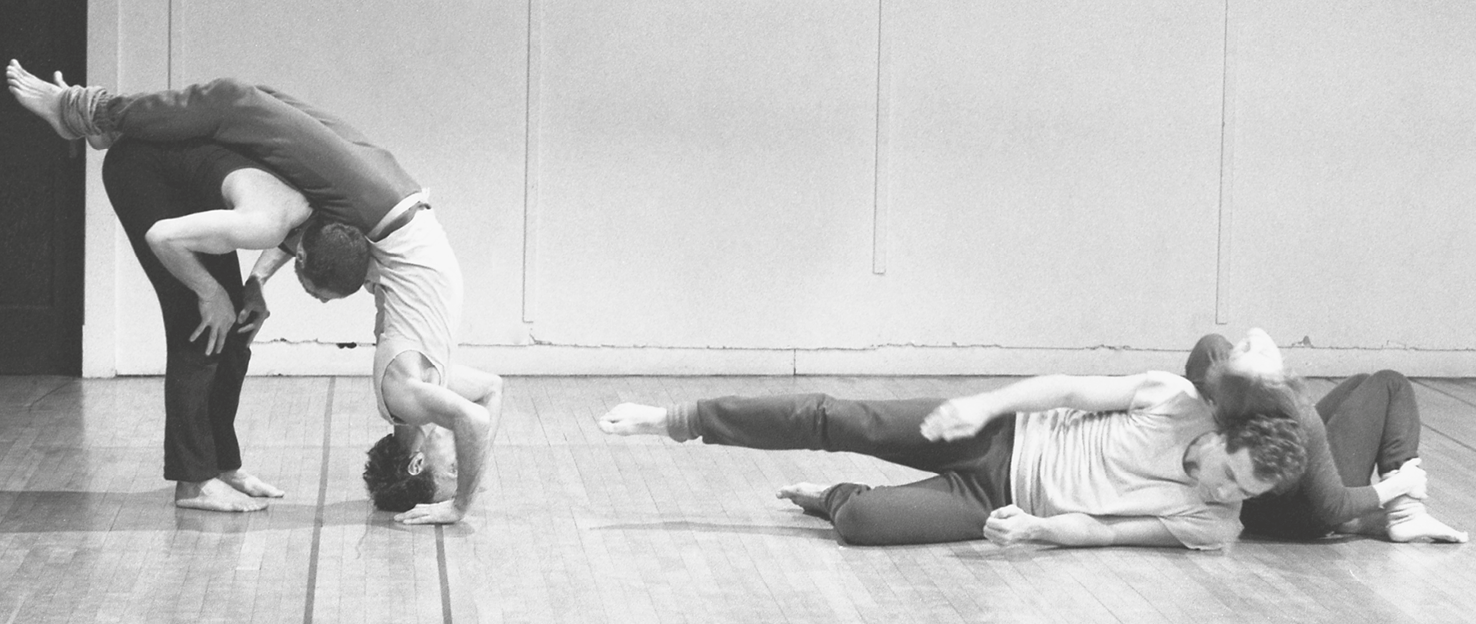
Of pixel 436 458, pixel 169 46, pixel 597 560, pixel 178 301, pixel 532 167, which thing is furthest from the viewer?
pixel 532 167

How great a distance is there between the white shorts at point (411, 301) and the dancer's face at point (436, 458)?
136 mm

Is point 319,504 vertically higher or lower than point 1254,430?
lower

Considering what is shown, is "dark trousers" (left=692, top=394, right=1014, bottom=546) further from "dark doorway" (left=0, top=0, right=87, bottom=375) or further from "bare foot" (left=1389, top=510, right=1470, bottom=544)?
"dark doorway" (left=0, top=0, right=87, bottom=375)

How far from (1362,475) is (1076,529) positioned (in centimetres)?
82

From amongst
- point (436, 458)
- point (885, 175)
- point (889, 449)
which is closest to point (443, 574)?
point (436, 458)

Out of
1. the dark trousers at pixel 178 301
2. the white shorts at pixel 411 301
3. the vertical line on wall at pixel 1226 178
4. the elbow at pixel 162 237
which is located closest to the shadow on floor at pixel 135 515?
the dark trousers at pixel 178 301

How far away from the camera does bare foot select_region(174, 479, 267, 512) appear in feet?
13.3

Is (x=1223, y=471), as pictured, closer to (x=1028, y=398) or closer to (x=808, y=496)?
(x=1028, y=398)

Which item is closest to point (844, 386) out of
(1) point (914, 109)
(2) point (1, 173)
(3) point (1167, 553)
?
(1) point (914, 109)

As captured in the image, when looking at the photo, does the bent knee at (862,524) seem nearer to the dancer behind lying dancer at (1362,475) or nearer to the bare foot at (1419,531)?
the dancer behind lying dancer at (1362,475)

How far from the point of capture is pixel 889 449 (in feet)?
12.3

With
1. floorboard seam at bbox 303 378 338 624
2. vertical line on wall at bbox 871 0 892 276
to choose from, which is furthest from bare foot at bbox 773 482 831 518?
vertical line on wall at bbox 871 0 892 276

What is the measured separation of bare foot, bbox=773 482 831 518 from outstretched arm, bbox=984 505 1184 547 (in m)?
0.51

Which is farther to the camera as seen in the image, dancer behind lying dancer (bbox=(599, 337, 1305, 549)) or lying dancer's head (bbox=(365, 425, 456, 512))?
lying dancer's head (bbox=(365, 425, 456, 512))
